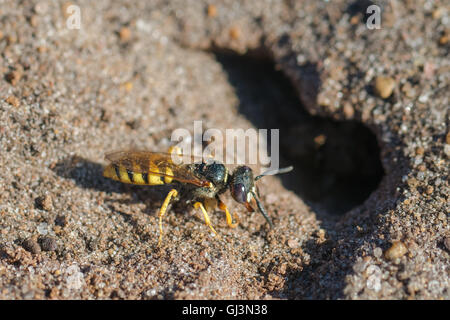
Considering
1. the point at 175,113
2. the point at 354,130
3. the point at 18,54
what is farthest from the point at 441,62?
the point at 18,54

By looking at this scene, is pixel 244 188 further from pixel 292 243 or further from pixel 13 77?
pixel 13 77

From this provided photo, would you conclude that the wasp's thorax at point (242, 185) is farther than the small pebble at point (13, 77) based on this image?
No

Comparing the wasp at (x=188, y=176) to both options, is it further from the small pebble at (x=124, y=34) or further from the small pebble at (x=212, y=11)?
the small pebble at (x=212, y=11)

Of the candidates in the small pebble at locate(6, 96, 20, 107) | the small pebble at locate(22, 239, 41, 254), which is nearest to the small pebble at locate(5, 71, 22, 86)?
the small pebble at locate(6, 96, 20, 107)

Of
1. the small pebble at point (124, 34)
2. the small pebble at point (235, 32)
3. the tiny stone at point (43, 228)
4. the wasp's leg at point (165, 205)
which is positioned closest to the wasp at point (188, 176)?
the wasp's leg at point (165, 205)

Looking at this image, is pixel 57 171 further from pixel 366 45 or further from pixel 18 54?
pixel 366 45
